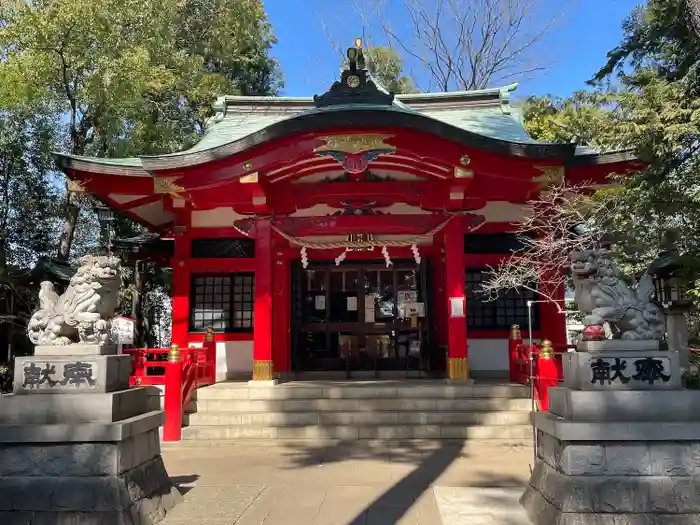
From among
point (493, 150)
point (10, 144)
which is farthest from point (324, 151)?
point (10, 144)

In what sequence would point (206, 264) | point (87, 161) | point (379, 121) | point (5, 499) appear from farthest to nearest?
point (206, 264), point (87, 161), point (379, 121), point (5, 499)

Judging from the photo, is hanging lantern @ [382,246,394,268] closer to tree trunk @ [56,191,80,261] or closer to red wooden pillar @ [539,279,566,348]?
red wooden pillar @ [539,279,566,348]

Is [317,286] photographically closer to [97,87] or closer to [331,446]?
[331,446]

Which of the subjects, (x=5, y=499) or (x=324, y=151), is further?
(x=324, y=151)

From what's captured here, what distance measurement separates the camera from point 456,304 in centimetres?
973

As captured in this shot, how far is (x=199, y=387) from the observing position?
9789 mm

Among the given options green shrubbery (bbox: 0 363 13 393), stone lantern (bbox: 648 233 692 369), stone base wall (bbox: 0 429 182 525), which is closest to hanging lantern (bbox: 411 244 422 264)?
stone lantern (bbox: 648 233 692 369)

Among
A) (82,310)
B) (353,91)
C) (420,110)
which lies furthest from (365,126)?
(420,110)

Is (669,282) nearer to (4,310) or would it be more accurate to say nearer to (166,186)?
(166,186)

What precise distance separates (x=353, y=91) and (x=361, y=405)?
17.7 feet

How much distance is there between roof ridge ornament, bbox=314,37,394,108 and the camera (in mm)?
9680

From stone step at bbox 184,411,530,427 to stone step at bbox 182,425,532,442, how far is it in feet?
0.34

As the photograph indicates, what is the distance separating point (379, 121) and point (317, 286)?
4620 millimetres

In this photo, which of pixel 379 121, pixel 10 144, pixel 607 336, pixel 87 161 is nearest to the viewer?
pixel 607 336
